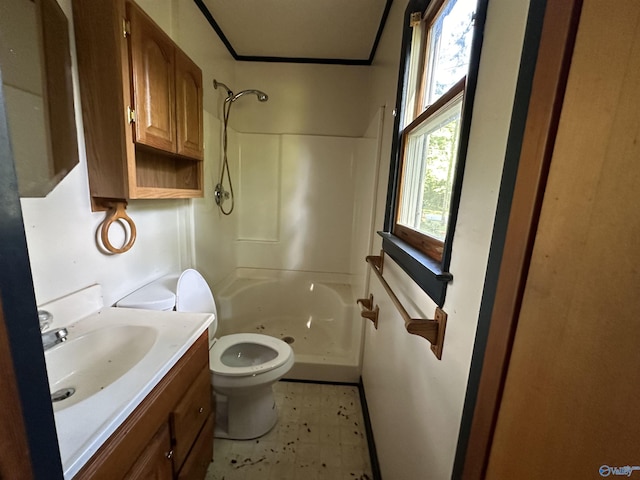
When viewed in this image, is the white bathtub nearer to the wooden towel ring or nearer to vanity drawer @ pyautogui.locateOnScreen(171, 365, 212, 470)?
vanity drawer @ pyautogui.locateOnScreen(171, 365, 212, 470)

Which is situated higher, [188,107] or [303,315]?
[188,107]

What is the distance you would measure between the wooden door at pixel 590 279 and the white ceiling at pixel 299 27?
1838 mm

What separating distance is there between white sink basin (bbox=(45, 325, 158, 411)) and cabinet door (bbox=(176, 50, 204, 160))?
889 mm

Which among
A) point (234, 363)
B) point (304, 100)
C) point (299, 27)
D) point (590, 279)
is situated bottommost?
point (234, 363)

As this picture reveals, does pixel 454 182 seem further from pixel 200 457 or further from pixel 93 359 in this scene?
pixel 200 457

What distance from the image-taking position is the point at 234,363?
→ 161 centimetres

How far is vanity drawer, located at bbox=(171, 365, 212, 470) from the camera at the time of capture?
0.93m

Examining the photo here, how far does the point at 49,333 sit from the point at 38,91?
0.79m

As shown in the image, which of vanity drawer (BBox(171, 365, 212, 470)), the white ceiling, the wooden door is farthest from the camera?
the white ceiling

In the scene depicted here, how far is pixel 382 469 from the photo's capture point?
126 cm

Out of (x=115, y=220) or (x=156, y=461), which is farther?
(x=115, y=220)

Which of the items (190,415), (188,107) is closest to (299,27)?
(188,107)

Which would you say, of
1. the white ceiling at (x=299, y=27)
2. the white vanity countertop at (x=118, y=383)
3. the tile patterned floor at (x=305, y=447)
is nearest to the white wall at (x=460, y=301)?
the tile patterned floor at (x=305, y=447)

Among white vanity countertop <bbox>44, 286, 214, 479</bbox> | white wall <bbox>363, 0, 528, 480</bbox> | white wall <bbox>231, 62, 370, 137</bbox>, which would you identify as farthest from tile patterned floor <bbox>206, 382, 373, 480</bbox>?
white wall <bbox>231, 62, 370, 137</bbox>
